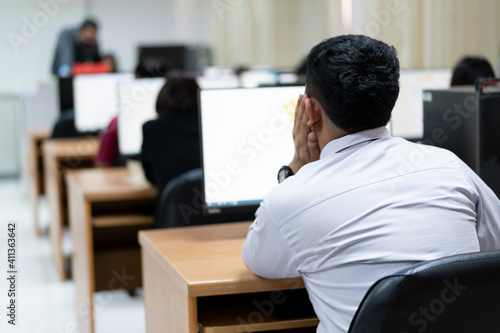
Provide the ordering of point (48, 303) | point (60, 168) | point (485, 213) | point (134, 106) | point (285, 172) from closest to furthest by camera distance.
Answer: point (485, 213) < point (285, 172) < point (134, 106) < point (48, 303) < point (60, 168)

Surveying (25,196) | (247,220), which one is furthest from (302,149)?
(25,196)

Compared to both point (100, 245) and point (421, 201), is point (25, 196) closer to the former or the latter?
point (100, 245)

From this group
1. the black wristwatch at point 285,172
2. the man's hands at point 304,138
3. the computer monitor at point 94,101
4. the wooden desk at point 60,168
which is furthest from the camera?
the computer monitor at point 94,101

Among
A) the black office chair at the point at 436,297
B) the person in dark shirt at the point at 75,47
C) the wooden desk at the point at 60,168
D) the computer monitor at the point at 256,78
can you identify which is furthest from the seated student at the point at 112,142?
the person in dark shirt at the point at 75,47

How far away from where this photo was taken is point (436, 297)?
3.79ft

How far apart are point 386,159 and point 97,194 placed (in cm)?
193

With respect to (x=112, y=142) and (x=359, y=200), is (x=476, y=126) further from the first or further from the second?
(x=112, y=142)

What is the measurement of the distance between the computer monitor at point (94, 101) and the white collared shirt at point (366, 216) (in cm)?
348

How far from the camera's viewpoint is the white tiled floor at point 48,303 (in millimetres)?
3357

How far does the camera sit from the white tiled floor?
132 inches

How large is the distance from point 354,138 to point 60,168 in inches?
127

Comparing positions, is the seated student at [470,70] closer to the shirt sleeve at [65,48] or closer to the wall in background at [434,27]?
the wall in background at [434,27]

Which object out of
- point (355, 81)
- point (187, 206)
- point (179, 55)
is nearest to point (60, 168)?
point (187, 206)

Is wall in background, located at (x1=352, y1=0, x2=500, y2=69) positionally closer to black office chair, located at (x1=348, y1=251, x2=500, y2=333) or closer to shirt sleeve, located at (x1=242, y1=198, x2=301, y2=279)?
shirt sleeve, located at (x1=242, y1=198, x2=301, y2=279)
